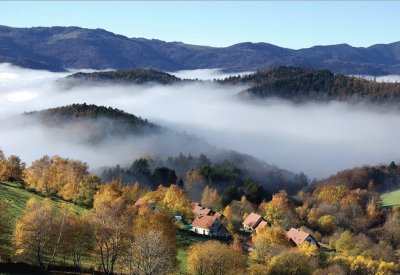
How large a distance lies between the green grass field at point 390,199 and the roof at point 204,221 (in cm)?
8568

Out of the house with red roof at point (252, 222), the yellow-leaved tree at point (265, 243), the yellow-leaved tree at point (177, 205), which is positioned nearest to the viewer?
the yellow-leaved tree at point (265, 243)

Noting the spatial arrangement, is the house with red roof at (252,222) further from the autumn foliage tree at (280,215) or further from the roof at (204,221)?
the roof at (204,221)

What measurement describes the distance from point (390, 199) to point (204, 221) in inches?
3935

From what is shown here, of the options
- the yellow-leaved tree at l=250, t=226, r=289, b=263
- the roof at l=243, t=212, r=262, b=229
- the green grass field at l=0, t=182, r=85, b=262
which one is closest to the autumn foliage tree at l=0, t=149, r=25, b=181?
the green grass field at l=0, t=182, r=85, b=262

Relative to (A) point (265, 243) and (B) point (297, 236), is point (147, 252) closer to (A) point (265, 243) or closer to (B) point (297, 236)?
(A) point (265, 243)

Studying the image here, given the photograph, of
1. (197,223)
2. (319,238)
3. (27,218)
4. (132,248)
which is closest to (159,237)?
(132,248)

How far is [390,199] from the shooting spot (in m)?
184

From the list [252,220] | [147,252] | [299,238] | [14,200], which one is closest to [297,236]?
[299,238]

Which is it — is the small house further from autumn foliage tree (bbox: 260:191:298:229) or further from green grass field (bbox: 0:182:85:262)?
green grass field (bbox: 0:182:85:262)

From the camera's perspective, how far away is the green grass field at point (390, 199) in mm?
174288

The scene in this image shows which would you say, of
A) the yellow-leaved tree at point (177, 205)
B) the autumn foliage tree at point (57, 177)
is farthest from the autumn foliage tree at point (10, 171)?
the yellow-leaved tree at point (177, 205)

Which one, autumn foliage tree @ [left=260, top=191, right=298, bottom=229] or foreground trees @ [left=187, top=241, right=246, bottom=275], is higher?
foreground trees @ [left=187, top=241, right=246, bottom=275]

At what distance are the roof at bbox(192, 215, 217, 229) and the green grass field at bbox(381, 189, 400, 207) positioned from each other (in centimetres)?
8568

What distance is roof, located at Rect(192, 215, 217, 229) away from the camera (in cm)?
11055
